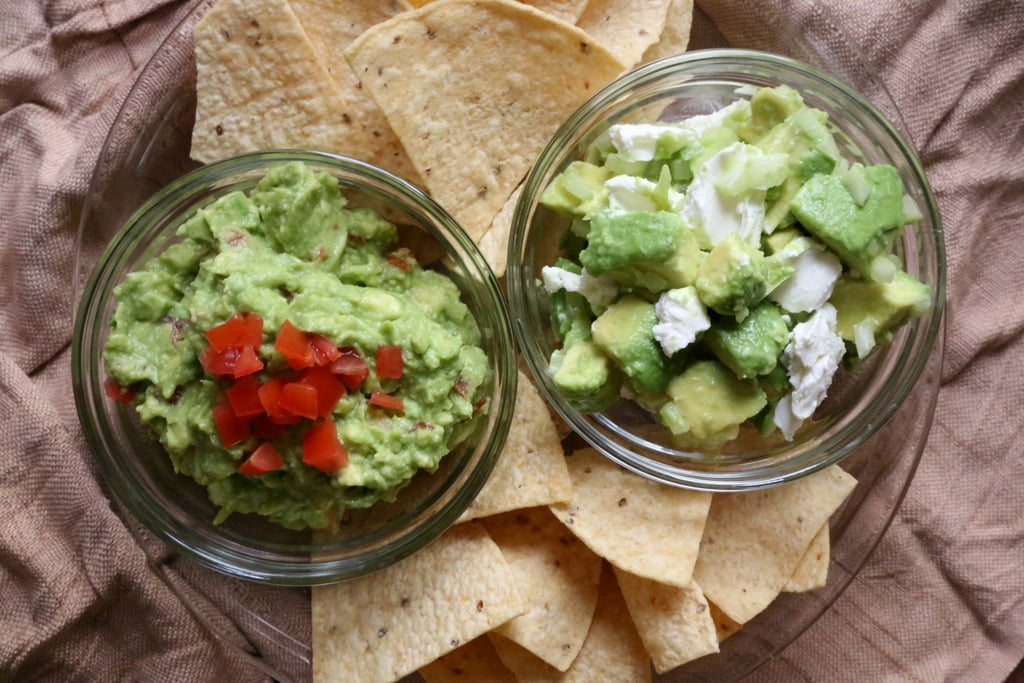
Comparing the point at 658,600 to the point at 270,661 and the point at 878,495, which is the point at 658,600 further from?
the point at 270,661

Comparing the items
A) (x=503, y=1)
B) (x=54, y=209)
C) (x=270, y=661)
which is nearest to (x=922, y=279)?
(x=503, y=1)

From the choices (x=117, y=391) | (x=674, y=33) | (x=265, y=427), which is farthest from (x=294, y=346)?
(x=674, y=33)

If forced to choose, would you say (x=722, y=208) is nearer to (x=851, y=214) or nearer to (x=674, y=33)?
(x=851, y=214)

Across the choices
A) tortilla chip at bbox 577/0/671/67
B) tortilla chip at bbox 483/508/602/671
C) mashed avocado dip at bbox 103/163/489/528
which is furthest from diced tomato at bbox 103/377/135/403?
tortilla chip at bbox 577/0/671/67

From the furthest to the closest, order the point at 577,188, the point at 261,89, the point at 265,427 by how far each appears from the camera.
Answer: the point at 261,89 → the point at 577,188 → the point at 265,427

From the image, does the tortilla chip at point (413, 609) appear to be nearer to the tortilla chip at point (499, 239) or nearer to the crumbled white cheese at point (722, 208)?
the tortilla chip at point (499, 239)

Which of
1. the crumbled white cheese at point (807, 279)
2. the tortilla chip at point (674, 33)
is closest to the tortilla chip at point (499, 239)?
the tortilla chip at point (674, 33)

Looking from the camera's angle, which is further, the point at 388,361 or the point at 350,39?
the point at 350,39
